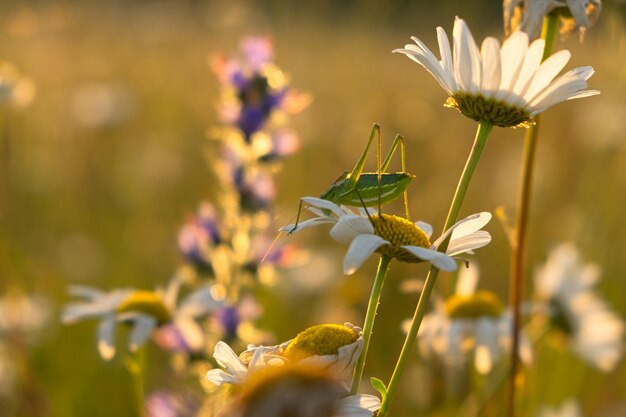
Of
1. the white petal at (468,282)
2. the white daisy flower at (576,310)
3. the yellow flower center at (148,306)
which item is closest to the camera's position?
the yellow flower center at (148,306)

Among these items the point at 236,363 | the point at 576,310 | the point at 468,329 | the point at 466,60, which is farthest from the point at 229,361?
the point at 576,310

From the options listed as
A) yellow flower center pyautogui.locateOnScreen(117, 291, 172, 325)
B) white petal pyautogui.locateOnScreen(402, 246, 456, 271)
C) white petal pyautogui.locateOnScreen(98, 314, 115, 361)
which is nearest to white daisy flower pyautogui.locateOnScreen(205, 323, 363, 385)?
white petal pyautogui.locateOnScreen(402, 246, 456, 271)

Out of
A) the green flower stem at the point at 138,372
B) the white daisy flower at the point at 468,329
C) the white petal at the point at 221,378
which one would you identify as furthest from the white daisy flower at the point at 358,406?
the white daisy flower at the point at 468,329

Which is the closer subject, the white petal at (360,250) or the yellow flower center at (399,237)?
the white petal at (360,250)

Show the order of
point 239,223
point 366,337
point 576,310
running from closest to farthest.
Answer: point 366,337
point 239,223
point 576,310

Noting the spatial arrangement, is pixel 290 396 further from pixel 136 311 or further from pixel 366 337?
pixel 136 311

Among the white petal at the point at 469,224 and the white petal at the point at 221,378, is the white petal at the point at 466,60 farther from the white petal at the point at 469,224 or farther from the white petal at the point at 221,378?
the white petal at the point at 221,378

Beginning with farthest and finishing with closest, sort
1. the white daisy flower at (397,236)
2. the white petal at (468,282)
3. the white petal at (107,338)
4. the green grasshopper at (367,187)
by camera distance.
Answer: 1. the white petal at (468,282)
2. the white petal at (107,338)
3. the green grasshopper at (367,187)
4. the white daisy flower at (397,236)

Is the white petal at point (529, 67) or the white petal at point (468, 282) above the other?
the white petal at point (529, 67)
